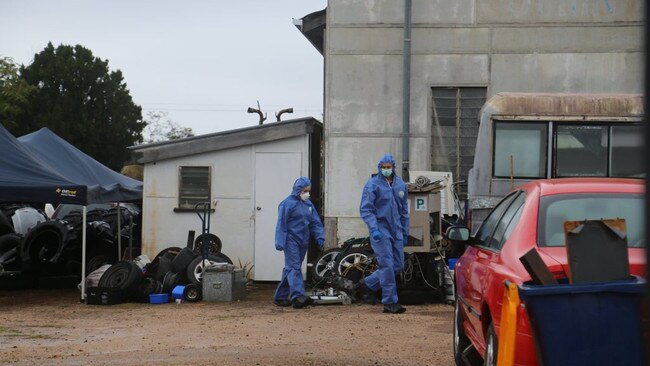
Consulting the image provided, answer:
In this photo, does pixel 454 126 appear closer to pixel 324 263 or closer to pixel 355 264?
pixel 324 263

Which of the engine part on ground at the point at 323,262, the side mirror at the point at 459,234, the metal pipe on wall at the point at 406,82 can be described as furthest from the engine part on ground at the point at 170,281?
the side mirror at the point at 459,234

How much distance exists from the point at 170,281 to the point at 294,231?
225 cm

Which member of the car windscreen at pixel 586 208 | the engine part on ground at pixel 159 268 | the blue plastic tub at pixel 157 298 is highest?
the car windscreen at pixel 586 208

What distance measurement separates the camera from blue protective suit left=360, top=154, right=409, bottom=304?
13828 millimetres

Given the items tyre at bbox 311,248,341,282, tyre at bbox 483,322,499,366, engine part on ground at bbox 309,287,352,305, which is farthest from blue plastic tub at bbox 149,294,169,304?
tyre at bbox 483,322,499,366

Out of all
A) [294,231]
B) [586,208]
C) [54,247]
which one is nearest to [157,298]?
[294,231]

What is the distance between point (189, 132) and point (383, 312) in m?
61.3

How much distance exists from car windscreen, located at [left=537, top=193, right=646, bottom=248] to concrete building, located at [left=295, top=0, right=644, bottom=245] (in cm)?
1126

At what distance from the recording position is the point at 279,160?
18344mm

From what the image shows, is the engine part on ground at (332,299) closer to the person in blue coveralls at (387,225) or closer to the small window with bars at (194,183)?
the person in blue coveralls at (387,225)

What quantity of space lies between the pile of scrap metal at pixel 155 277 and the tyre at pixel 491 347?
31.3 ft

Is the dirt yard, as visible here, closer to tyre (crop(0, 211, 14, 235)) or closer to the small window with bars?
the small window with bars

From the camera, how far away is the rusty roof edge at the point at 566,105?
45.1ft

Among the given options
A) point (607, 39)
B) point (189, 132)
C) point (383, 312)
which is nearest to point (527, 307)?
point (383, 312)
